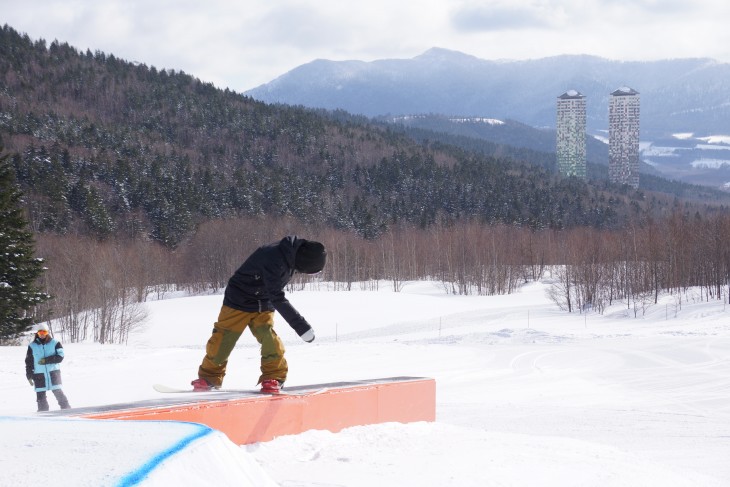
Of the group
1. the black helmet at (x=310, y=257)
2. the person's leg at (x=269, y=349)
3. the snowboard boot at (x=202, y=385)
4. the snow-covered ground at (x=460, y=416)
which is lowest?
the snow-covered ground at (x=460, y=416)

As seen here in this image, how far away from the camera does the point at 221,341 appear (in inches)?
285

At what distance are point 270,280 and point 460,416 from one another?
6.99 m

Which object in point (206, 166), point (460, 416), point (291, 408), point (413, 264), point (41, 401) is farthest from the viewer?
point (206, 166)

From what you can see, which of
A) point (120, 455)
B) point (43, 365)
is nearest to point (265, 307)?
point (120, 455)

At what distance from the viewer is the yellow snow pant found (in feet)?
23.0

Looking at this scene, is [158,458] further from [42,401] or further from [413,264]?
[413,264]

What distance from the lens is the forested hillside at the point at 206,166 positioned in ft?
271

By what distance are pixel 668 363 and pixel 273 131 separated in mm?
110412

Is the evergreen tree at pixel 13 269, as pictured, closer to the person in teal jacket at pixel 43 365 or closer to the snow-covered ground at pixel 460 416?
the snow-covered ground at pixel 460 416

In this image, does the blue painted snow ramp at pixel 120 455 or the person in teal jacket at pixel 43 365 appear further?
the person in teal jacket at pixel 43 365

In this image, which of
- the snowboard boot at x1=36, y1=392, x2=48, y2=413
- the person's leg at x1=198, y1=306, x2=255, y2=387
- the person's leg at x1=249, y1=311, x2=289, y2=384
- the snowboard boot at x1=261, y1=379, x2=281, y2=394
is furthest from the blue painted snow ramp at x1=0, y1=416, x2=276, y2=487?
the snowboard boot at x1=36, y1=392, x2=48, y2=413

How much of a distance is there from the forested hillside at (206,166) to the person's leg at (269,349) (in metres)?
68.5

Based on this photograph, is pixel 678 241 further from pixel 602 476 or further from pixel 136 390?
pixel 602 476

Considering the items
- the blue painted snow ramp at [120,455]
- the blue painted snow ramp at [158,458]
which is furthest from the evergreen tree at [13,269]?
the blue painted snow ramp at [158,458]
